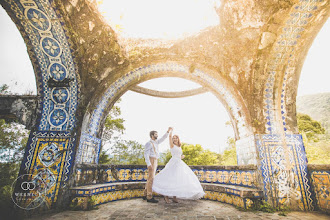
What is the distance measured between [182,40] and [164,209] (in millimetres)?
4485

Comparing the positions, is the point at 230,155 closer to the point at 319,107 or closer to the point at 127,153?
the point at 127,153

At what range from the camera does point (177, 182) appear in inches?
131

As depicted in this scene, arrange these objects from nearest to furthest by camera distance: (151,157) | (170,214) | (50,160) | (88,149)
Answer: (170,214) < (50,160) < (151,157) < (88,149)

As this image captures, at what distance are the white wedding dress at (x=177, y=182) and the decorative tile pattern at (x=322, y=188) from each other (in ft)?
8.24

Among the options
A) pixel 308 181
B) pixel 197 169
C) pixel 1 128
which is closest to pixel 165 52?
pixel 197 169

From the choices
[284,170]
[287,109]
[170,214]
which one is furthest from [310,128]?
[170,214]

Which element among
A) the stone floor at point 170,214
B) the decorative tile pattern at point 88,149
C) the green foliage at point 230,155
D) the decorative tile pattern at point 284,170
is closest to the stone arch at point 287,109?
the decorative tile pattern at point 284,170

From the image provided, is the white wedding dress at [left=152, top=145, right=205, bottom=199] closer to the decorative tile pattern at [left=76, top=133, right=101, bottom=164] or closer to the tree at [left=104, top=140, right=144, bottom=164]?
the decorative tile pattern at [left=76, top=133, right=101, bottom=164]

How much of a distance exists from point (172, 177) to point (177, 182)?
17cm

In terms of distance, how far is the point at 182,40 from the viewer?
4754 millimetres

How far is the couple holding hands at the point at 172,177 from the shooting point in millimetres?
3227

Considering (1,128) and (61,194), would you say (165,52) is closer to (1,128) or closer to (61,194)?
(61,194)

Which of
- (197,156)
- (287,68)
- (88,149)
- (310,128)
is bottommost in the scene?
(88,149)

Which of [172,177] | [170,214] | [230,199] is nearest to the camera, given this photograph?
[170,214]
